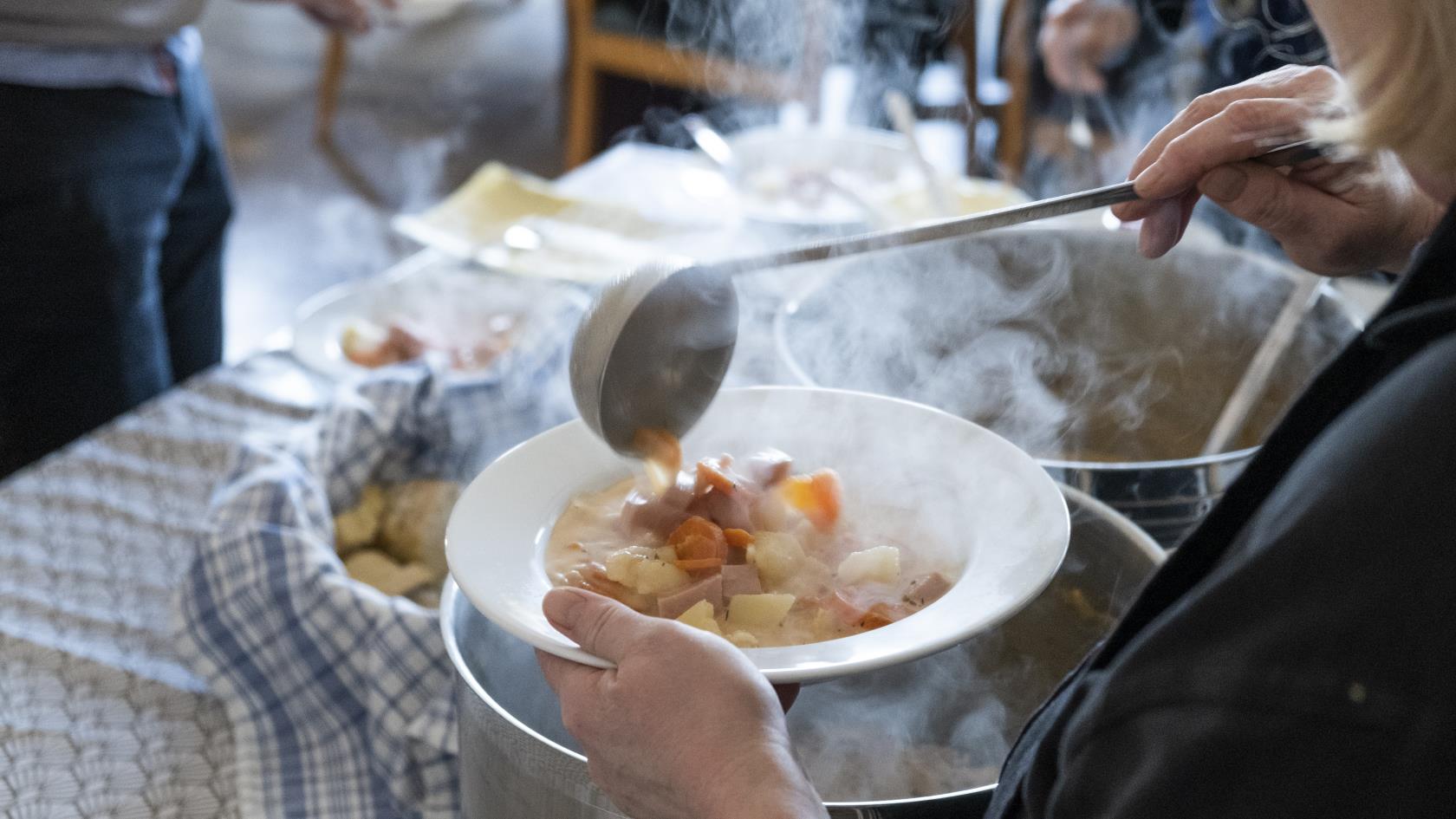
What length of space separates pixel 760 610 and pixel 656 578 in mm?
74

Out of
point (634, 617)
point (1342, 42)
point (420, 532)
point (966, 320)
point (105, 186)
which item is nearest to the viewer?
point (1342, 42)

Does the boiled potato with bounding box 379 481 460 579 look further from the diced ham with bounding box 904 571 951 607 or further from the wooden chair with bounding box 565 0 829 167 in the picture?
the wooden chair with bounding box 565 0 829 167

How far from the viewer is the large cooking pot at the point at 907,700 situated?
2.42ft

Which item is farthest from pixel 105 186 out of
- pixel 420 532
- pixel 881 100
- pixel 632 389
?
pixel 881 100

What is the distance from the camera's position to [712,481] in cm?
83

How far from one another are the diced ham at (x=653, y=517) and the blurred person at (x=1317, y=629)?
19 cm

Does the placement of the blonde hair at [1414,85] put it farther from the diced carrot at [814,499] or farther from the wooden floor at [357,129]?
the wooden floor at [357,129]

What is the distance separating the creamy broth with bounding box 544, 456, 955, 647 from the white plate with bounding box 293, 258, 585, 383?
68 centimetres

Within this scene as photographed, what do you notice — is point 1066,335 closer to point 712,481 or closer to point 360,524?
point 712,481

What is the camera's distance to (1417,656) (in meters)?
0.42

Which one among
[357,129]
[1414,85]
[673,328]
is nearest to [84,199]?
[673,328]

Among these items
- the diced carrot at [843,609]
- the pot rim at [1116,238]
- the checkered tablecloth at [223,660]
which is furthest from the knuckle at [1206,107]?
the checkered tablecloth at [223,660]

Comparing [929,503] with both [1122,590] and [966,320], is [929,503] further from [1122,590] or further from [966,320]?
[966,320]

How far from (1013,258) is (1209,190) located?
464mm
